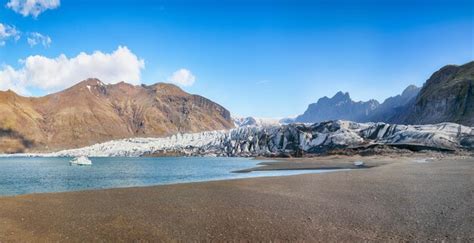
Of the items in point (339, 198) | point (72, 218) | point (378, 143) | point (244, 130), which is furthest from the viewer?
point (244, 130)

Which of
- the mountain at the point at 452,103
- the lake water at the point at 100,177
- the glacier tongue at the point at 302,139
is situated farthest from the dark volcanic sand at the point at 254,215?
the mountain at the point at 452,103

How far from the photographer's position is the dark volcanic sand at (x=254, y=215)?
12505mm

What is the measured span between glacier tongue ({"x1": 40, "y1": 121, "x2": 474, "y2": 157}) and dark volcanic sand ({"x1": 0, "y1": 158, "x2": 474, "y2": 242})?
60272 millimetres

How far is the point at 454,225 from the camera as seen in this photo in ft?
41.7

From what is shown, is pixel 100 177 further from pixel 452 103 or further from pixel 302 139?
pixel 452 103

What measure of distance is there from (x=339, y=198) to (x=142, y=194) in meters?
13.1

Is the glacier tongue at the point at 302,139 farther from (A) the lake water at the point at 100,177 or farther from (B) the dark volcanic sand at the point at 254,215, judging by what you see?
(B) the dark volcanic sand at the point at 254,215

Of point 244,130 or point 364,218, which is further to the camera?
point 244,130

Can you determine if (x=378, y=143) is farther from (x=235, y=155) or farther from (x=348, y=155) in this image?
(x=235, y=155)

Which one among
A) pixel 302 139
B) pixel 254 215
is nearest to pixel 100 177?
pixel 254 215

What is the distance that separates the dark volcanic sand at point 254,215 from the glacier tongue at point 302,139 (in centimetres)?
6027

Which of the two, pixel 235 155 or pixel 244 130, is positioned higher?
pixel 244 130

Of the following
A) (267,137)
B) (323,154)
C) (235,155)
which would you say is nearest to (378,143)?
(323,154)

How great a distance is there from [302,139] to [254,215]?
9891 cm
